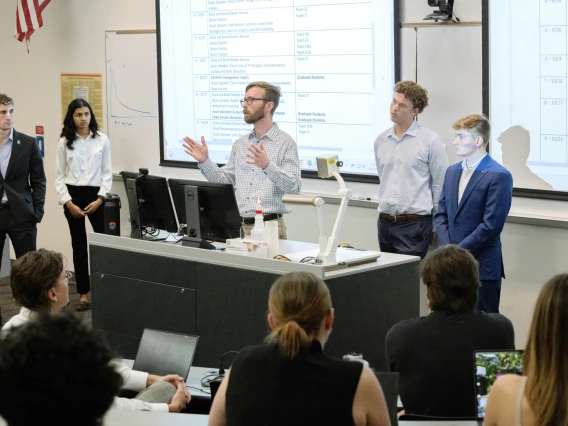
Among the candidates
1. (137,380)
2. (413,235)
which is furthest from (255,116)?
(137,380)

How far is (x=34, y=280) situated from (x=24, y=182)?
294cm

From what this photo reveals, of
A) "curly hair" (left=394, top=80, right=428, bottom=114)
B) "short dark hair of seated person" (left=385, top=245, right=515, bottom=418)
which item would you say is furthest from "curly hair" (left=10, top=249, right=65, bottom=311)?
"curly hair" (left=394, top=80, right=428, bottom=114)

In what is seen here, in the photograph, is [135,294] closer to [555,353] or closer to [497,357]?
[497,357]

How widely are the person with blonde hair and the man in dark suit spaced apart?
145 centimetres

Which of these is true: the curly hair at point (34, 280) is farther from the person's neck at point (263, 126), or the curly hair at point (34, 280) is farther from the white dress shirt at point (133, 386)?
the person's neck at point (263, 126)

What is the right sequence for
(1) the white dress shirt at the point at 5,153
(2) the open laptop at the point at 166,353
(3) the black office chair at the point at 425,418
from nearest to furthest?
1. (3) the black office chair at the point at 425,418
2. (2) the open laptop at the point at 166,353
3. (1) the white dress shirt at the point at 5,153

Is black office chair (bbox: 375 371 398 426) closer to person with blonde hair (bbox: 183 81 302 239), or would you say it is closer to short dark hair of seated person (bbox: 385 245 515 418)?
short dark hair of seated person (bbox: 385 245 515 418)

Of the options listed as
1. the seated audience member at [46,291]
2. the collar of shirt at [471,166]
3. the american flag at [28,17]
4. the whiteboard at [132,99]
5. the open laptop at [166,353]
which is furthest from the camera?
the american flag at [28,17]

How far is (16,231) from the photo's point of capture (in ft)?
18.6

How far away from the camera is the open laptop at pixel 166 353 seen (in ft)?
9.86

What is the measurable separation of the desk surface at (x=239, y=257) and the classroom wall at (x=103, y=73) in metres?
1.01

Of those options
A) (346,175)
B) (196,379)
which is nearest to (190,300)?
(196,379)

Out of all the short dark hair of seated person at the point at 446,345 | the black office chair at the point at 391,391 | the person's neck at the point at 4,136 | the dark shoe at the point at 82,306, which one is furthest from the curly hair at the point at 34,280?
the dark shoe at the point at 82,306

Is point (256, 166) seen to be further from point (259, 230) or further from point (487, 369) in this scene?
point (487, 369)
